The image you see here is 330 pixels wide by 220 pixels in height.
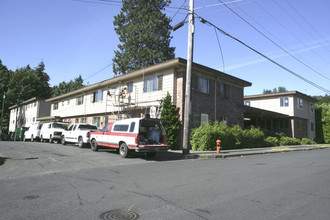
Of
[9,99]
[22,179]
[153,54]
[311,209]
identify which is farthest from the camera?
[9,99]

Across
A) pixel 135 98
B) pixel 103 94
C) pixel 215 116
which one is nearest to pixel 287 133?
pixel 215 116

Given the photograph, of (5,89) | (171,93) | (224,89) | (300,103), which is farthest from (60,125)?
(5,89)

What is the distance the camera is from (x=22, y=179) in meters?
7.25

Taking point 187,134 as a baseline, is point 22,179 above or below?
below

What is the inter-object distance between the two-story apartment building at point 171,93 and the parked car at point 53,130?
4469mm

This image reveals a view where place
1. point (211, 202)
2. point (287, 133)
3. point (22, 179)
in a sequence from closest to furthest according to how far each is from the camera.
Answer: point (211, 202)
point (22, 179)
point (287, 133)

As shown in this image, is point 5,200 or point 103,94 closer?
point 5,200

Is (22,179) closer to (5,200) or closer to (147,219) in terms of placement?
(5,200)

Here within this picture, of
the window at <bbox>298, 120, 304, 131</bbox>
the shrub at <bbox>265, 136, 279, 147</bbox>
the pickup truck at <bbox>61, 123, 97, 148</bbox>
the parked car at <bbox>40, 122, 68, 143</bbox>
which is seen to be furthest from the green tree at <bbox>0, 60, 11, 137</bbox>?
the window at <bbox>298, 120, 304, 131</bbox>

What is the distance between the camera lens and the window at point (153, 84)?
1955 cm

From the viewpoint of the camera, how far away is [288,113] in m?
31.0

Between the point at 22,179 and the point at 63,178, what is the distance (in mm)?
1179

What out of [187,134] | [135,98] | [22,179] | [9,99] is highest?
[9,99]

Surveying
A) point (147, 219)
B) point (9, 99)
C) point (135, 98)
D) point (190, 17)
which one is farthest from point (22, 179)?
point (9, 99)
